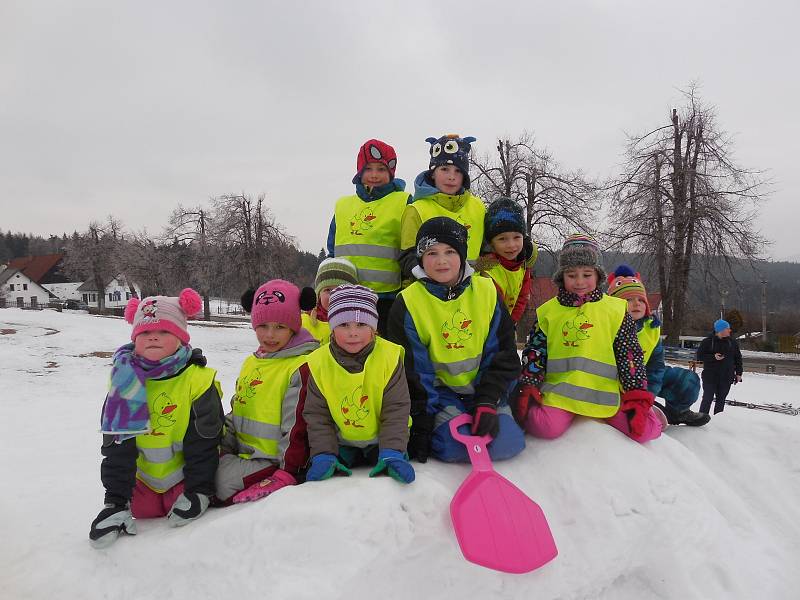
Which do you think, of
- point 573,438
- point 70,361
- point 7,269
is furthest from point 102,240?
point 573,438

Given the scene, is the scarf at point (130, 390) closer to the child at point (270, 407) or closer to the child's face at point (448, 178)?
the child at point (270, 407)

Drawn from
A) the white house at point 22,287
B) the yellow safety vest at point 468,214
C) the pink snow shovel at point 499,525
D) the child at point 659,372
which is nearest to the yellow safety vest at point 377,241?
the yellow safety vest at point 468,214

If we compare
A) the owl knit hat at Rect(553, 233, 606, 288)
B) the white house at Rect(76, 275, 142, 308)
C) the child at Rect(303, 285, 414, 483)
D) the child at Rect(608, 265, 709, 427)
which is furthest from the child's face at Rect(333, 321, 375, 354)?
the white house at Rect(76, 275, 142, 308)

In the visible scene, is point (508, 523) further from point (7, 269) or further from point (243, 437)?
point (7, 269)

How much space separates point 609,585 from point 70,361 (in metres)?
14.4

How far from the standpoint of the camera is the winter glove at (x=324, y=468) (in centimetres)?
245

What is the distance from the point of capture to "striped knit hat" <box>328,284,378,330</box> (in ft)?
8.70

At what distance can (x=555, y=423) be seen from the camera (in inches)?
119

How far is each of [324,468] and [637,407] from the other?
6.67 ft

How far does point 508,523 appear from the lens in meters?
2.28

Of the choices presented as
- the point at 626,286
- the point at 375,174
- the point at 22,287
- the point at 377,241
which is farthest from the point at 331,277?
the point at 22,287

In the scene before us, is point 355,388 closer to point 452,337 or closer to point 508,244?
point 452,337

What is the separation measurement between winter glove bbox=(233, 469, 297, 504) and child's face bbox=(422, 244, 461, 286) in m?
1.44

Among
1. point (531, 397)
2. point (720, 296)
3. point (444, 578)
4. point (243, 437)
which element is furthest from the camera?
point (720, 296)
